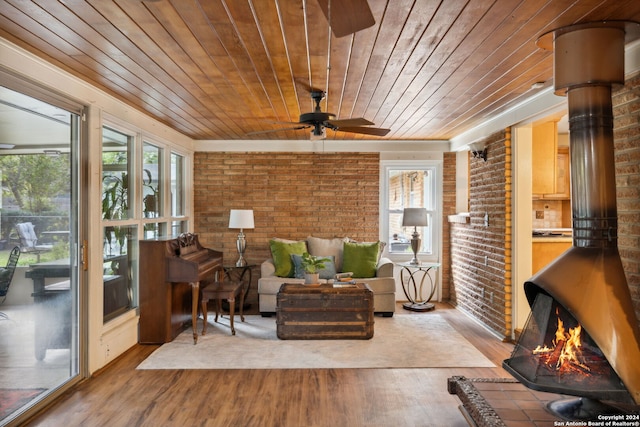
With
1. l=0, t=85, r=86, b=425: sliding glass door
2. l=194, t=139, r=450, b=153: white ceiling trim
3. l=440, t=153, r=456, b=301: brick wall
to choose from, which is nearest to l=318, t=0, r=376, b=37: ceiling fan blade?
l=0, t=85, r=86, b=425: sliding glass door

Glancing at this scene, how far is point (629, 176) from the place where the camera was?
2.60 metres

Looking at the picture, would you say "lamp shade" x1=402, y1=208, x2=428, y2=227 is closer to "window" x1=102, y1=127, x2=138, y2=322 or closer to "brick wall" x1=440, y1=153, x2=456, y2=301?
"brick wall" x1=440, y1=153, x2=456, y2=301

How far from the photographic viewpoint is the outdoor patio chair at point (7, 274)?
8.55ft

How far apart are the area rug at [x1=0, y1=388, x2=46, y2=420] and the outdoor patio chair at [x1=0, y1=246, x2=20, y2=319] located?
0.53 metres

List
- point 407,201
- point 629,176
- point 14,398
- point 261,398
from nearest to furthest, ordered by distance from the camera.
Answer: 1. point 629,176
2. point 14,398
3. point 261,398
4. point 407,201

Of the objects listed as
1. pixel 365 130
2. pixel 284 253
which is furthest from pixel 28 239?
pixel 284 253

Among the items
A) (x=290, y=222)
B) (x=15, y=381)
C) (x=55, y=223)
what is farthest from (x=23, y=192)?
(x=290, y=222)

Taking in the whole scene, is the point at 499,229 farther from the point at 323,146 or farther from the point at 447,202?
the point at 323,146

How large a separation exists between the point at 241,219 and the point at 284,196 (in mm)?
866

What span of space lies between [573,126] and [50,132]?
3.50 m

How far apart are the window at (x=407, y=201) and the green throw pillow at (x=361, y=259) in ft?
2.46

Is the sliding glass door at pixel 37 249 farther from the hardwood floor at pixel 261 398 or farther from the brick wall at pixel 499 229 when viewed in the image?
the brick wall at pixel 499 229

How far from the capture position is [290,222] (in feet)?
21.1

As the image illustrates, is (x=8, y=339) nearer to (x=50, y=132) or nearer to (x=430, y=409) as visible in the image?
(x=50, y=132)
